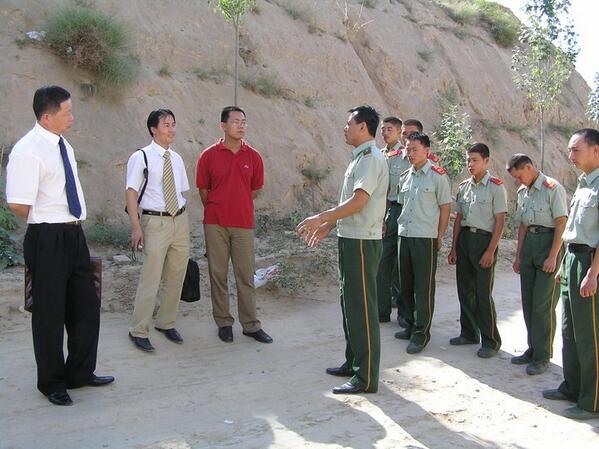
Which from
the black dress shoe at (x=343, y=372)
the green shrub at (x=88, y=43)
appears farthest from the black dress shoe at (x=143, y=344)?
the green shrub at (x=88, y=43)

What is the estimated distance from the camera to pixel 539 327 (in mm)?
5348

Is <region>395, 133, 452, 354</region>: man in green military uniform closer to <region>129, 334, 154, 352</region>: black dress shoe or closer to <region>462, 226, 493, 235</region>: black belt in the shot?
<region>462, 226, 493, 235</region>: black belt

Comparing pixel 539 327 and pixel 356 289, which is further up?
pixel 356 289

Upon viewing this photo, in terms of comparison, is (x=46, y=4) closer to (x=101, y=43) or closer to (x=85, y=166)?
(x=101, y=43)

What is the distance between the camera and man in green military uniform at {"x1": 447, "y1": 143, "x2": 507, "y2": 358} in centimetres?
576

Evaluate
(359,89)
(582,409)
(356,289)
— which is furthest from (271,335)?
(359,89)

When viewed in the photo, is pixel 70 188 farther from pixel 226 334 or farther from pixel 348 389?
pixel 348 389

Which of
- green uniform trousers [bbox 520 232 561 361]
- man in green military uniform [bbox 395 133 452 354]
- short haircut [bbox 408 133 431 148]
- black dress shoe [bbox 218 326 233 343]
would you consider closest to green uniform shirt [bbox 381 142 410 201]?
man in green military uniform [bbox 395 133 452 354]

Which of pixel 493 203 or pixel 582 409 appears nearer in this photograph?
pixel 582 409

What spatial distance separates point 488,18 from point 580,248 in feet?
55.2

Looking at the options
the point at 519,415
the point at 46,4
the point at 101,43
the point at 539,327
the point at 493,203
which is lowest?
the point at 519,415

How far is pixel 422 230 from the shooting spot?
584 cm

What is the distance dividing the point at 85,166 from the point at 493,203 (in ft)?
18.4

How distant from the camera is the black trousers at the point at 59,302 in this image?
4227 mm
